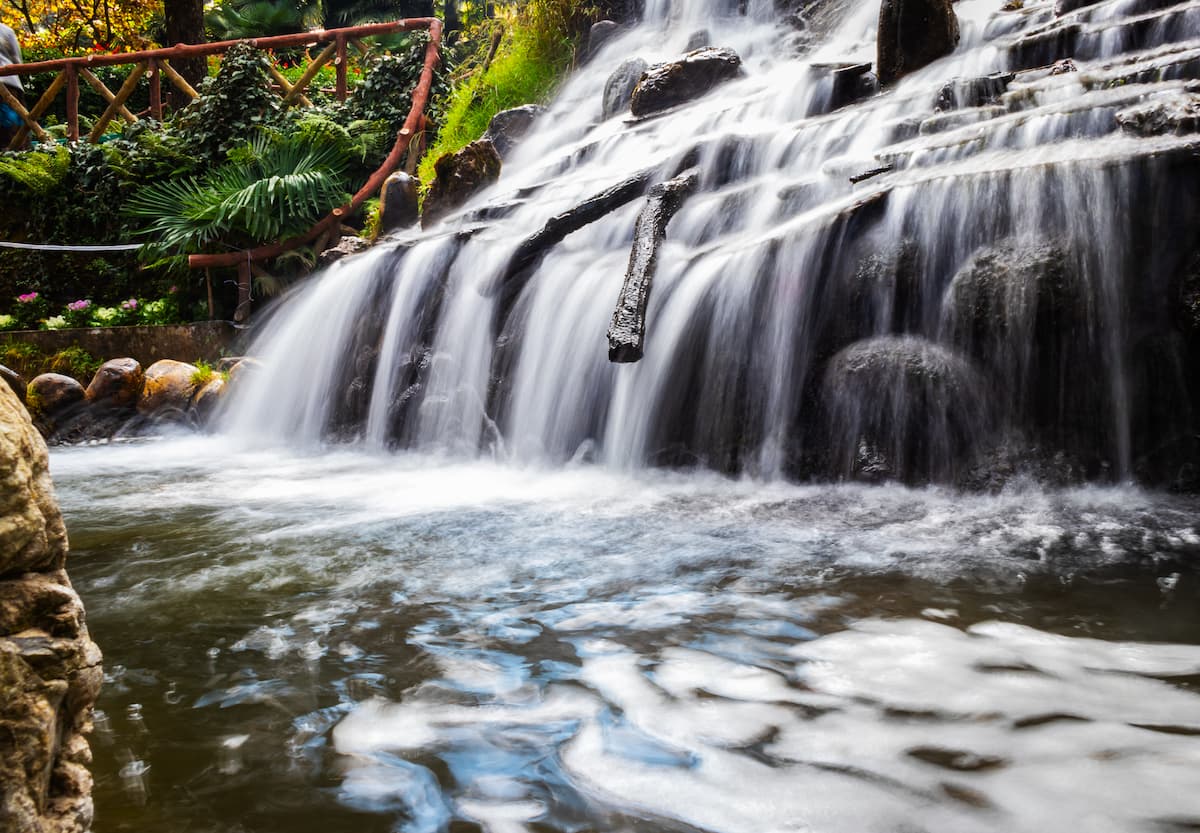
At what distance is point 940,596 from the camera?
2498 millimetres

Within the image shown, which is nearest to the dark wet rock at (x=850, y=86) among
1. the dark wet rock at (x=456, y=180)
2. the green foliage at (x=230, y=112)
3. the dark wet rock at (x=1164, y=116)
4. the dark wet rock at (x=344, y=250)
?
the dark wet rock at (x=1164, y=116)

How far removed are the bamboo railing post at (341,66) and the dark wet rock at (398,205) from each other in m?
3.11

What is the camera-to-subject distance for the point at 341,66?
11.7 meters

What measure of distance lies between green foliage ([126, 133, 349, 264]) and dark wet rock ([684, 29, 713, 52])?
4.69m

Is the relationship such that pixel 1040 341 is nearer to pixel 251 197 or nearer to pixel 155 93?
pixel 251 197

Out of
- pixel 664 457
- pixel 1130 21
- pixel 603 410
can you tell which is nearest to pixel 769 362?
pixel 664 457

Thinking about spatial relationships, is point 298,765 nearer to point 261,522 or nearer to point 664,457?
point 261,522

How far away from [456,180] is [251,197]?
7.44 ft

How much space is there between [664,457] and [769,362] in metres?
0.76

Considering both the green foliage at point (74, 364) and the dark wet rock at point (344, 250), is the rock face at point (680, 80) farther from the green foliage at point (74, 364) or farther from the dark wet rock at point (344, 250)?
the green foliage at point (74, 364)

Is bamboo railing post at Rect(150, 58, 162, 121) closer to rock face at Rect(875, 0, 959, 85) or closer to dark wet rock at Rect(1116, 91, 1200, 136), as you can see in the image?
rock face at Rect(875, 0, 959, 85)

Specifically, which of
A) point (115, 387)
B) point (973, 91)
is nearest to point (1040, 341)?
point (973, 91)

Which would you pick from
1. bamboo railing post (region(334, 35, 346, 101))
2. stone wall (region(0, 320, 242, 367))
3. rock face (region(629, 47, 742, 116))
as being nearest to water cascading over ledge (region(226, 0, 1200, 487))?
rock face (region(629, 47, 742, 116))

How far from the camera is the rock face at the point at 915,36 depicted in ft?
23.7
